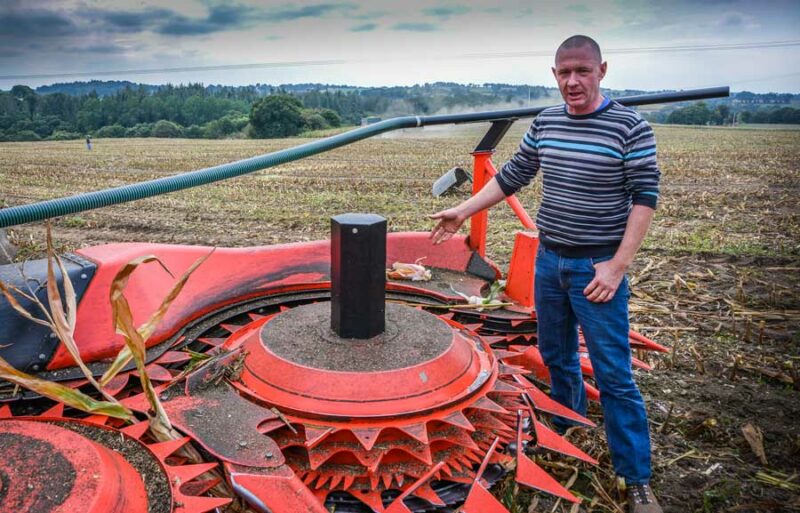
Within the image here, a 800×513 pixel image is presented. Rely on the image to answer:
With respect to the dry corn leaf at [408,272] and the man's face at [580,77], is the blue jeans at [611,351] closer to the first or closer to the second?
the man's face at [580,77]

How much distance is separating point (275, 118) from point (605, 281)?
39214 millimetres

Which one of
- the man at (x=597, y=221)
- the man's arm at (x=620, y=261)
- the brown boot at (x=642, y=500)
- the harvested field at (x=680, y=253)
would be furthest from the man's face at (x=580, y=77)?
the brown boot at (x=642, y=500)

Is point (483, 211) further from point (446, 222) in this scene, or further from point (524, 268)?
point (446, 222)

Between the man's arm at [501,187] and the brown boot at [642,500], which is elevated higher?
the man's arm at [501,187]

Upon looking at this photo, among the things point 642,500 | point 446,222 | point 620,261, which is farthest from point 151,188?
point 642,500

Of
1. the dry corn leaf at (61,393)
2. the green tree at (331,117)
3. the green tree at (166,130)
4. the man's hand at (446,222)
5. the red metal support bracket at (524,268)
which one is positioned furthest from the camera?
the green tree at (166,130)

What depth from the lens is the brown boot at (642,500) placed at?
2.56 meters

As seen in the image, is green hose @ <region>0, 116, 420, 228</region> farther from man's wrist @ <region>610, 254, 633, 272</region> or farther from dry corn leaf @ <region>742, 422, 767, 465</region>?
dry corn leaf @ <region>742, 422, 767, 465</region>

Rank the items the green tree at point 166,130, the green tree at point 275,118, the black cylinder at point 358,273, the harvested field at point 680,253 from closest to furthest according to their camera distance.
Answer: the black cylinder at point 358,273 < the harvested field at point 680,253 < the green tree at point 275,118 < the green tree at point 166,130

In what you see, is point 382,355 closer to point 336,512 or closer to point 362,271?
point 362,271

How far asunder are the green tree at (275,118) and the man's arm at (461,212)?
3753 cm

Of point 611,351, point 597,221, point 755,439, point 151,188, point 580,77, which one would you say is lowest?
point 755,439

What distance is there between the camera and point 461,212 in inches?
112

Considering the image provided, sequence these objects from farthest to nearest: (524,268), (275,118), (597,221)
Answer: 1. (275,118)
2. (524,268)
3. (597,221)
